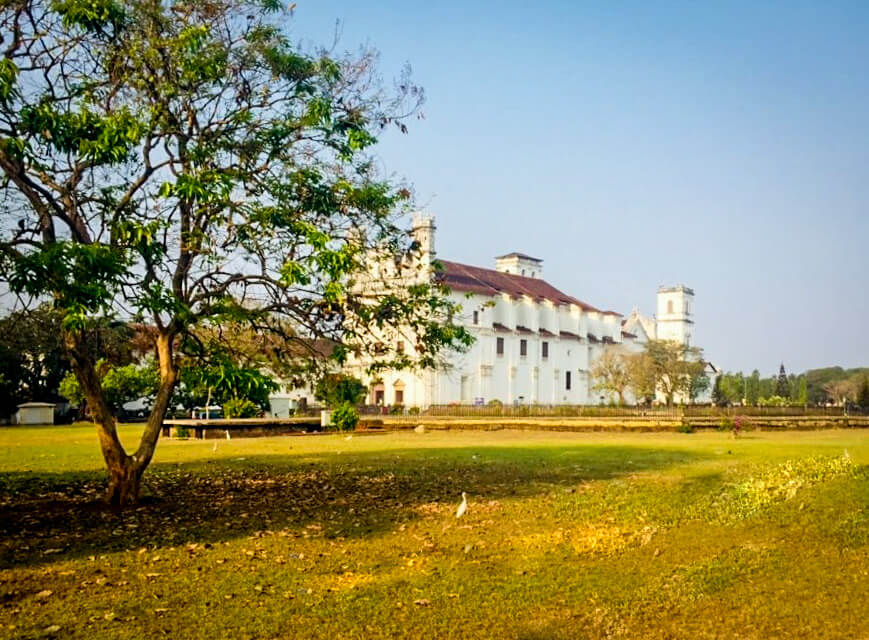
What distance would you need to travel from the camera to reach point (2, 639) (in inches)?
230

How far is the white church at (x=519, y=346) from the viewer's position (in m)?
75.9

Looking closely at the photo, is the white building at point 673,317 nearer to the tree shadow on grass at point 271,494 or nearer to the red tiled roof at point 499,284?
the red tiled roof at point 499,284

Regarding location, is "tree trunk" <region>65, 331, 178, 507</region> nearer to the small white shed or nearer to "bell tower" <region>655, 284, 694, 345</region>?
the small white shed

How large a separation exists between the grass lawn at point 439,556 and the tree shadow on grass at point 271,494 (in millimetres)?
63

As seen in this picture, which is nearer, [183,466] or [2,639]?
[2,639]

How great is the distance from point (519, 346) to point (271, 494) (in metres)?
72.1

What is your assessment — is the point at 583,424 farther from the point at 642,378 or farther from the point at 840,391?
the point at 840,391

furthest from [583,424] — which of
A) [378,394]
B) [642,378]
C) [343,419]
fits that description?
[642,378]

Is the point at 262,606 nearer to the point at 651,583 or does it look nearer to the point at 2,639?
the point at 2,639

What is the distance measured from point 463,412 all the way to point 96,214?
40.4m

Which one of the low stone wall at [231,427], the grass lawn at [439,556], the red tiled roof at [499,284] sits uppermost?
the red tiled roof at [499,284]

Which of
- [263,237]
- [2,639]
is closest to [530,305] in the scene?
[263,237]

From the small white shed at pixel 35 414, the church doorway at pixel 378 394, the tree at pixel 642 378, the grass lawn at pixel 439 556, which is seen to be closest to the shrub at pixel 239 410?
the small white shed at pixel 35 414

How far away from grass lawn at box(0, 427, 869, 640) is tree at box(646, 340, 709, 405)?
2635 inches
